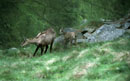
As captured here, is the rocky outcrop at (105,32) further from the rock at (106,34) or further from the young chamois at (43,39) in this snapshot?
the young chamois at (43,39)

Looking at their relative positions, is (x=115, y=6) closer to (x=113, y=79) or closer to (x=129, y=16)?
(x=129, y=16)

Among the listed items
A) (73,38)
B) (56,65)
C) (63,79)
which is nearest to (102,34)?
(73,38)

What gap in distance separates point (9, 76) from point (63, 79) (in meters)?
1.72

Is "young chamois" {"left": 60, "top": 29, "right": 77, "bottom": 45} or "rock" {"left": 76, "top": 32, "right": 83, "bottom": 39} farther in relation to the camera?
"rock" {"left": 76, "top": 32, "right": 83, "bottom": 39}

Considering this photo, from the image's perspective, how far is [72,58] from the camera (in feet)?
35.3

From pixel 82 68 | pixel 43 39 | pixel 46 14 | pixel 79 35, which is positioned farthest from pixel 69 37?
pixel 82 68

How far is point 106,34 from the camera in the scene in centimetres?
1498

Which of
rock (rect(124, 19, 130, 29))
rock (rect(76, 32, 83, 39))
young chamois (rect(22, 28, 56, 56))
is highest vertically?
rock (rect(124, 19, 130, 29))

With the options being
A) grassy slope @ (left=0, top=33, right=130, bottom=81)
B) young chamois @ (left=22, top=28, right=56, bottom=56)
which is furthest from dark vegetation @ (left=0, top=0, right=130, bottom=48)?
grassy slope @ (left=0, top=33, right=130, bottom=81)

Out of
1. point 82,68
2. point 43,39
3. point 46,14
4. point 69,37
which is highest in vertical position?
point 46,14

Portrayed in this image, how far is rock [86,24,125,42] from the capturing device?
14.6 metres

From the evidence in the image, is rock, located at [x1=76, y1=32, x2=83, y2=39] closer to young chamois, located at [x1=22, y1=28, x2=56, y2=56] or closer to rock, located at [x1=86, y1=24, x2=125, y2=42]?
rock, located at [x1=86, y1=24, x2=125, y2=42]

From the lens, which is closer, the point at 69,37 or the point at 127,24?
the point at 69,37

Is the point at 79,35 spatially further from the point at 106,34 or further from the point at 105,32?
the point at 106,34
